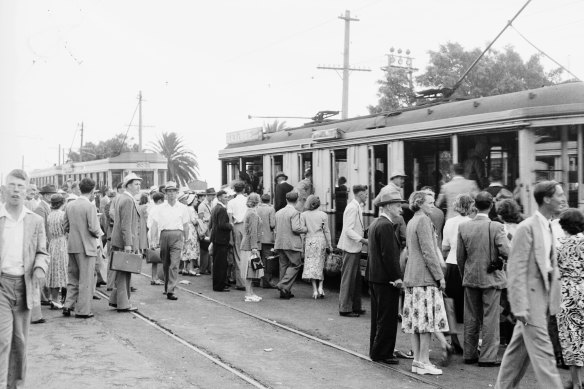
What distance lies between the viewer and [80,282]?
1026 cm

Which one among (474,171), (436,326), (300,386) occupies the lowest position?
(300,386)

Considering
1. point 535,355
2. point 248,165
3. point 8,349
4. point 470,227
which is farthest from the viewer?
point 248,165

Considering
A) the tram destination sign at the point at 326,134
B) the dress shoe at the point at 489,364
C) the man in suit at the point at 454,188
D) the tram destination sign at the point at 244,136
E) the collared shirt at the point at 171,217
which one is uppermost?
the tram destination sign at the point at 244,136

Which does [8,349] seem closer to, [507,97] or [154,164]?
[507,97]

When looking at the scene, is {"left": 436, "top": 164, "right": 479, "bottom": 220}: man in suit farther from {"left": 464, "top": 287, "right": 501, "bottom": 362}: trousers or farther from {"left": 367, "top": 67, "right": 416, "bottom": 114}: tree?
{"left": 367, "top": 67, "right": 416, "bottom": 114}: tree

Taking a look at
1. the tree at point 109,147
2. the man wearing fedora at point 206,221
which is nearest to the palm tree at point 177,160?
the tree at point 109,147

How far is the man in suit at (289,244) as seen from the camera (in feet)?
40.7

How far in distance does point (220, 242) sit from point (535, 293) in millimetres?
8212

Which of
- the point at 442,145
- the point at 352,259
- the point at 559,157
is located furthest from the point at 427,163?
the point at 559,157

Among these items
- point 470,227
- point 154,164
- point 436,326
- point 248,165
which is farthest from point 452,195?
point 154,164

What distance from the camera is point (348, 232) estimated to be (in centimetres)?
1077

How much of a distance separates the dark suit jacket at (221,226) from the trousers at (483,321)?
6141 millimetres

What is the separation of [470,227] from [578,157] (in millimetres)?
2225

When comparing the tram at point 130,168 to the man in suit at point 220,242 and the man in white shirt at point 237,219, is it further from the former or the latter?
the man in suit at point 220,242
